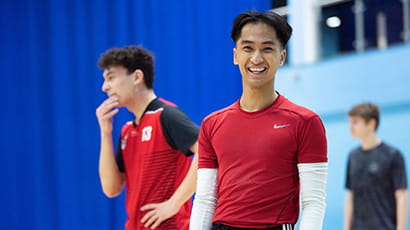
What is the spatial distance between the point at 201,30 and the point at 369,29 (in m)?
2.80

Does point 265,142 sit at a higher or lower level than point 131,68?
lower

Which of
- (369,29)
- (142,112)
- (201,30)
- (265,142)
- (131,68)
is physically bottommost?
(265,142)

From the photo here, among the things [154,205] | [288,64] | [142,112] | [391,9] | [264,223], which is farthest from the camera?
[288,64]

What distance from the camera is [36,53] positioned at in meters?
4.54

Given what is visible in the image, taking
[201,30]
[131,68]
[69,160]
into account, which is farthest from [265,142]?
[69,160]

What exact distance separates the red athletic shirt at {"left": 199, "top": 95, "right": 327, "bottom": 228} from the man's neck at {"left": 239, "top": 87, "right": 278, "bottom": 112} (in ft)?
0.08

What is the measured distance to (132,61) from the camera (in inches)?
113

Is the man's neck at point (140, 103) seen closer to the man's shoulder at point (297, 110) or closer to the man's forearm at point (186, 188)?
the man's forearm at point (186, 188)

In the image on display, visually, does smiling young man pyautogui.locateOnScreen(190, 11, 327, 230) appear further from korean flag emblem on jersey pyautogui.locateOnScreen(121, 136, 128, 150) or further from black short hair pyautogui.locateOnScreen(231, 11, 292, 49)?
korean flag emblem on jersey pyautogui.locateOnScreen(121, 136, 128, 150)

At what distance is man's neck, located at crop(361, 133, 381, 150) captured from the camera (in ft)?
13.0

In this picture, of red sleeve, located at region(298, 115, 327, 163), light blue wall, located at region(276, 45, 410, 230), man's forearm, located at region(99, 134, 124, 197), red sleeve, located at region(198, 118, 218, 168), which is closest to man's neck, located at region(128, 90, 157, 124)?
man's forearm, located at region(99, 134, 124, 197)

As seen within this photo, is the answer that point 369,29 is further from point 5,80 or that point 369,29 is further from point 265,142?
point 265,142

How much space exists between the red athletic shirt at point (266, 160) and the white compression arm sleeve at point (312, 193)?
3cm

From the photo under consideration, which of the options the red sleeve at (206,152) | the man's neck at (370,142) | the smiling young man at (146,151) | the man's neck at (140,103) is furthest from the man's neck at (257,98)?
the man's neck at (370,142)
